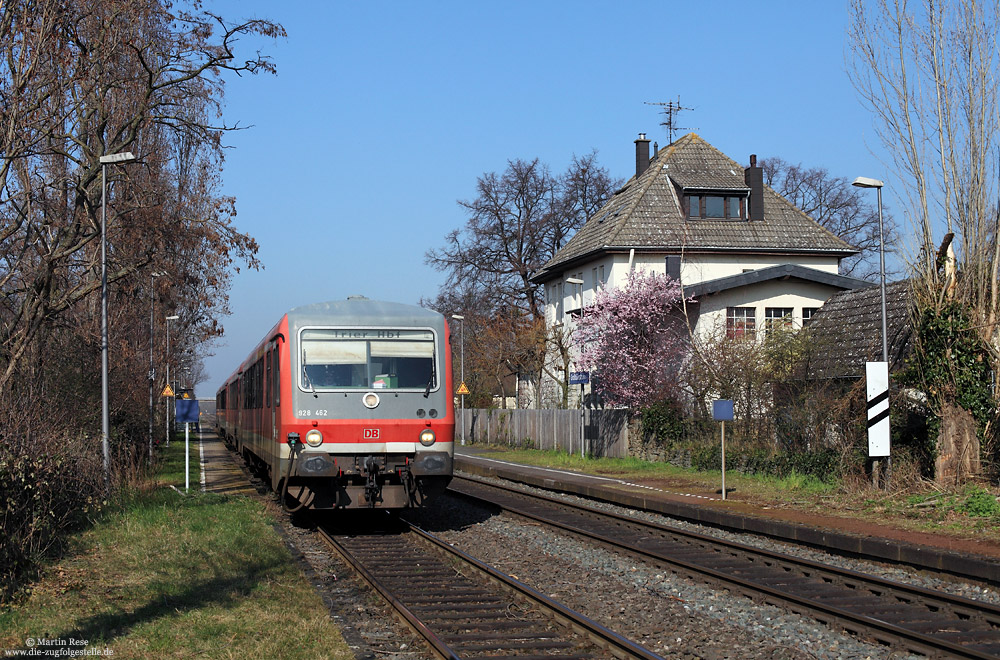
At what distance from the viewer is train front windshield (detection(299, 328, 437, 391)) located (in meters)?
14.9

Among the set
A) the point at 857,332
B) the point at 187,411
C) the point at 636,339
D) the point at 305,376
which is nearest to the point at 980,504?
the point at 305,376

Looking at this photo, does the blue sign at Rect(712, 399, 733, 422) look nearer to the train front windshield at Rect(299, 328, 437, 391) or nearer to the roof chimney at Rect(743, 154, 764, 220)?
the train front windshield at Rect(299, 328, 437, 391)

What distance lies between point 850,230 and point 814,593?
2173 inches

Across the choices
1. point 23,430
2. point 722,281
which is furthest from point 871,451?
point 722,281

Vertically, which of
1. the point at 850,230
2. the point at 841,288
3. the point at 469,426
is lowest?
the point at 469,426

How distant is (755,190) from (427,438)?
110ft

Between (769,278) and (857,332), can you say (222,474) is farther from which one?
(769,278)

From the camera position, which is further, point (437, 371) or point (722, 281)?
point (722, 281)

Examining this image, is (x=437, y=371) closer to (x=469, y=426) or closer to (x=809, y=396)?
(x=809, y=396)

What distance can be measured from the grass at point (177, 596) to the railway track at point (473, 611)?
84 cm

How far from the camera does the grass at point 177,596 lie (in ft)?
26.3

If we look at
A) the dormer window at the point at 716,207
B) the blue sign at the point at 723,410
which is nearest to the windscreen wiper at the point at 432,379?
the blue sign at the point at 723,410

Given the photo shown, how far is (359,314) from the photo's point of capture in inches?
600

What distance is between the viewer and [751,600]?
33.7 ft
